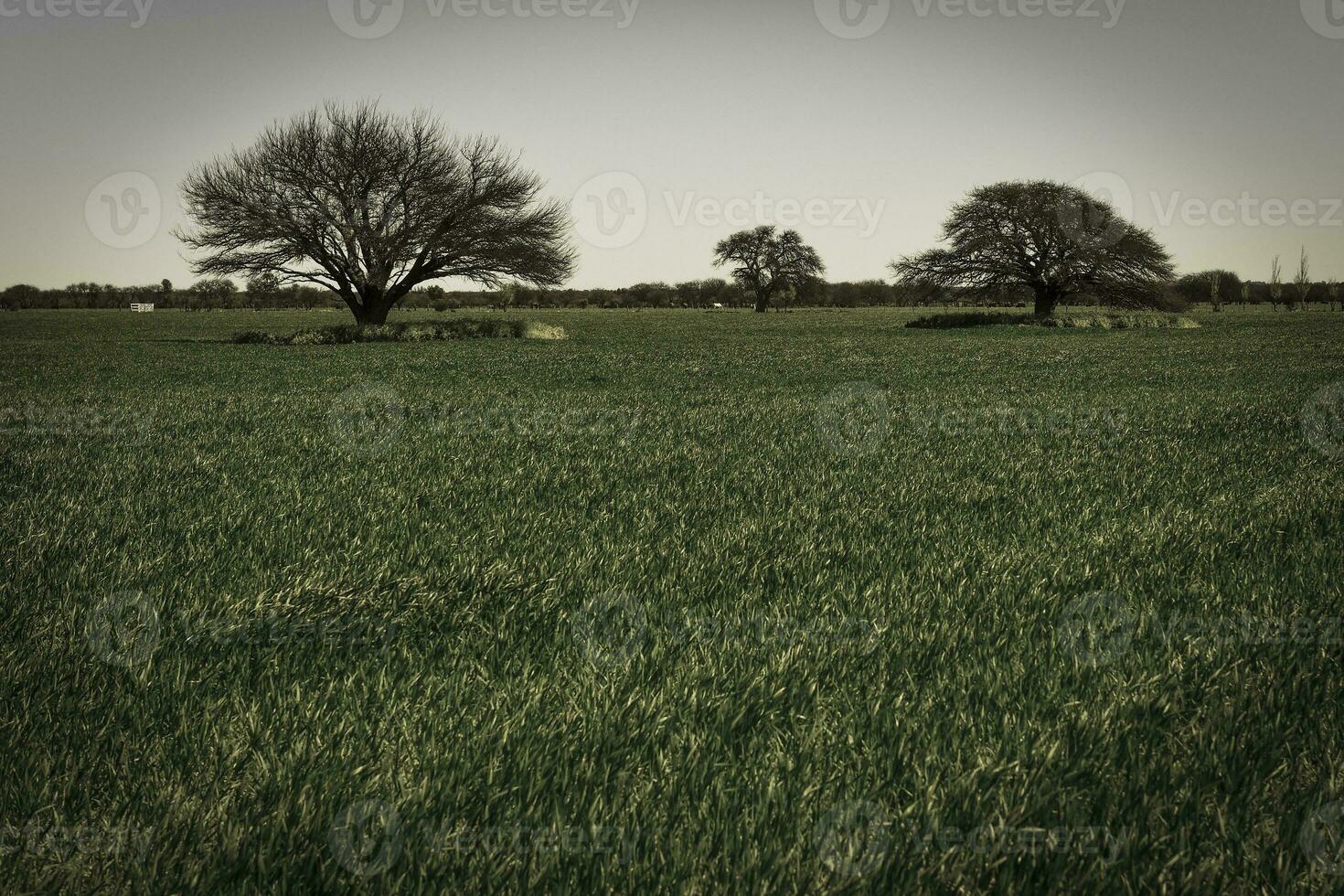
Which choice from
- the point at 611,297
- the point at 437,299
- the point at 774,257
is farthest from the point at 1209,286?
the point at 437,299

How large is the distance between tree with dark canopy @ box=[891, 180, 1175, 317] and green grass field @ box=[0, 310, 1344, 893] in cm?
4246

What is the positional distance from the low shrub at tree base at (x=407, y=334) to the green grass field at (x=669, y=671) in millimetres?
23214

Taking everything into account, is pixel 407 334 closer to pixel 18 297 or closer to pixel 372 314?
pixel 372 314

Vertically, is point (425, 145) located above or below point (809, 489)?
above

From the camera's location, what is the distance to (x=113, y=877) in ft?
5.94

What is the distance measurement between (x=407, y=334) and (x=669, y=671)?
29.7 m

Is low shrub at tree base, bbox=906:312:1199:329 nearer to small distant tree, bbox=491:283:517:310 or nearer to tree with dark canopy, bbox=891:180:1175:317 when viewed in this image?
tree with dark canopy, bbox=891:180:1175:317

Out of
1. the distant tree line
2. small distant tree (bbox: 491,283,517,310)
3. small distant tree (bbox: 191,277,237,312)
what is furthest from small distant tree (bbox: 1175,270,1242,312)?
small distant tree (bbox: 191,277,237,312)

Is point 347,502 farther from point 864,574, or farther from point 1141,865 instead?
point 1141,865

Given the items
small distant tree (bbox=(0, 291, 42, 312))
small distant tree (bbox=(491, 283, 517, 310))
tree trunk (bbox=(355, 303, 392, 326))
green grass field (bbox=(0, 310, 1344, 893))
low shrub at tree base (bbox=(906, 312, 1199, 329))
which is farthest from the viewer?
small distant tree (bbox=(491, 283, 517, 310))

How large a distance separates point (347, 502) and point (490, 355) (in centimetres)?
1751

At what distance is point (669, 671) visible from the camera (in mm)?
2906

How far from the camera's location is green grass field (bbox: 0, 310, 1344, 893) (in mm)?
1942

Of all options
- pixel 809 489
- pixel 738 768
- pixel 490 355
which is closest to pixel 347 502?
pixel 809 489
